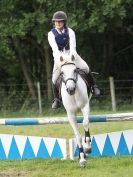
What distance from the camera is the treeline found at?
21.2m

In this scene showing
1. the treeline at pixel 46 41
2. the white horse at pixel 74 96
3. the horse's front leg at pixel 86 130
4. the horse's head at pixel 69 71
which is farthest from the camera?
the treeline at pixel 46 41

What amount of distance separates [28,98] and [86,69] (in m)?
13.5

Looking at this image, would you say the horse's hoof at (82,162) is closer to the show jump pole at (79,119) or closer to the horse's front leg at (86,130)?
the horse's front leg at (86,130)

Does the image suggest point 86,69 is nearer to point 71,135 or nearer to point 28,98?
point 71,135

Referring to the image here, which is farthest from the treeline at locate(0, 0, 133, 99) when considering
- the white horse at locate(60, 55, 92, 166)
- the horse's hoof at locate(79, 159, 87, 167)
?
the horse's hoof at locate(79, 159, 87, 167)

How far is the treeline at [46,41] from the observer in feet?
69.5

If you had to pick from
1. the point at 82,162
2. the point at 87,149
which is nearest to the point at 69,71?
the point at 87,149

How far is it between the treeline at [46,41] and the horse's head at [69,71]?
460 inches

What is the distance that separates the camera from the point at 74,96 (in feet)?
29.9

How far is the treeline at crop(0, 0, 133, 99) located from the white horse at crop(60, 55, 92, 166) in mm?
11596

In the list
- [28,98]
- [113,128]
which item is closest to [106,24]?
[28,98]

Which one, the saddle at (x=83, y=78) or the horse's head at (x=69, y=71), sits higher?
the horse's head at (x=69, y=71)

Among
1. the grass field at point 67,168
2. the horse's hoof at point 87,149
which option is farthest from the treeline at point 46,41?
the horse's hoof at point 87,149

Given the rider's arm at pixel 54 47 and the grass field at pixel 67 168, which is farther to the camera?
the rider's arm at pixel 54 47
